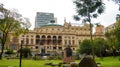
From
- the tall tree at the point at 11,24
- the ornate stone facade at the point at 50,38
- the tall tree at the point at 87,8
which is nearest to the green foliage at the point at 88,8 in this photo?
the tall tree at the point at 87,8

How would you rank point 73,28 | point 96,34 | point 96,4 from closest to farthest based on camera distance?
point 96,4 < point 96,34 < point 73,28

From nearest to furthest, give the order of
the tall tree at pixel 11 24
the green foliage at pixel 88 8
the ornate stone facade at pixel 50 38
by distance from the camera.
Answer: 1. the green foliage at pixel 88 8
2. the tall tree at pixel 11 24
3. the ornate stone facade at pixel 50 38

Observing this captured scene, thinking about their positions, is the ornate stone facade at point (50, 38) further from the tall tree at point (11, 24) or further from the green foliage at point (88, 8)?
the green foliage at point (88, 8)

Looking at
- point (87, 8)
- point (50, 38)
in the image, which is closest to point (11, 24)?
point (87, 8)

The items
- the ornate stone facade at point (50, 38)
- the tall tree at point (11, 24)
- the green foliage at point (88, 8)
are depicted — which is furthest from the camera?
the ornate stone facade at point (50, 38)

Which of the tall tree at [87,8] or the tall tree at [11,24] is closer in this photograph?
the tall tree at [87,8]

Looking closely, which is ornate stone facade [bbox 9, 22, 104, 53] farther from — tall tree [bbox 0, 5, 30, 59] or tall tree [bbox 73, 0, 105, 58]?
tall tree [bbox 73, 0, 105, 58]

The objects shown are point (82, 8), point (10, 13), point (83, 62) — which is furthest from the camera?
point (10, 13)

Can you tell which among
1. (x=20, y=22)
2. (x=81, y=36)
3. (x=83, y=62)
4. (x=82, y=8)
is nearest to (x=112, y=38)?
(x=20, y=22)

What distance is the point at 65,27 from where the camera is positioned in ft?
473

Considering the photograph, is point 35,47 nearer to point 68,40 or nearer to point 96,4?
point 68,40

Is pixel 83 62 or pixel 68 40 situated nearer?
pixel 83 62

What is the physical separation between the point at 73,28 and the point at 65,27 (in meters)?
11.1

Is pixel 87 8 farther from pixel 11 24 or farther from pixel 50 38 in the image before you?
pixel 50 38
